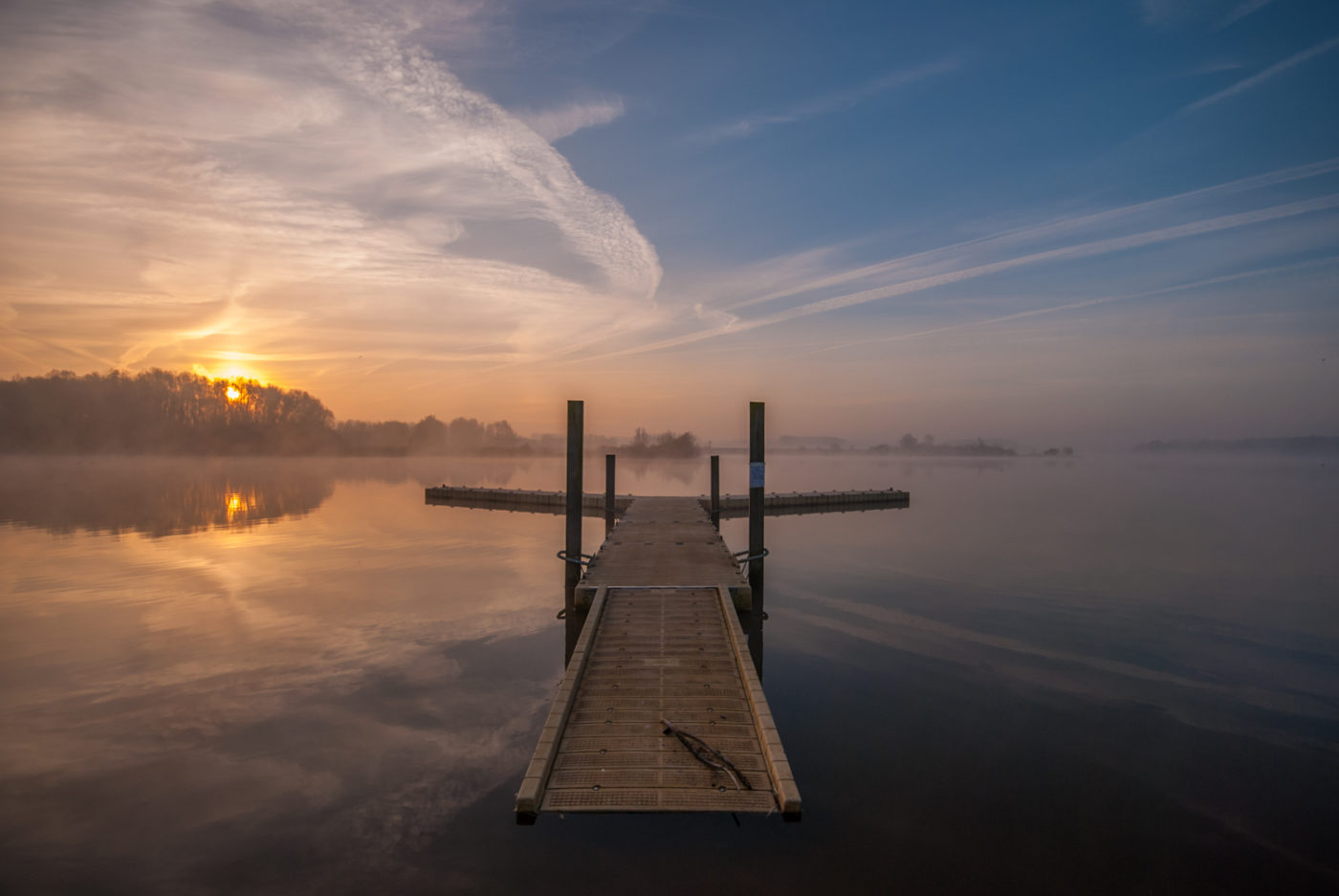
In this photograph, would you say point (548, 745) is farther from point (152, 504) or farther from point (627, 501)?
point (152, 504)

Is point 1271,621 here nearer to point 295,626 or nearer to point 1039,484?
point 295,626

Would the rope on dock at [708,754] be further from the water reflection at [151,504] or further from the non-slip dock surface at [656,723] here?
the water reflection at [151,504]

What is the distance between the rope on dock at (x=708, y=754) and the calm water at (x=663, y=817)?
0.55 metres

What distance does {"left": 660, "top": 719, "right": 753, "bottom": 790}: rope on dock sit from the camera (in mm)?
6057

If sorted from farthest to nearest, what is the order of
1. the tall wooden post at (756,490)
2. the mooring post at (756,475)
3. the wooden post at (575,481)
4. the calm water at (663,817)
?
the wooden post at (575,481)
the mooring post at (756,475)
the tall wooden post at (756,490)
the calm water at (663,817)

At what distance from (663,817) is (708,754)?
2.66 feet

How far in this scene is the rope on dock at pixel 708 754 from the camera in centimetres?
606

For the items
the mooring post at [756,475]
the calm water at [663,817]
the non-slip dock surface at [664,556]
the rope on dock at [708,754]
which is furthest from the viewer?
the mooring post at [756,475]

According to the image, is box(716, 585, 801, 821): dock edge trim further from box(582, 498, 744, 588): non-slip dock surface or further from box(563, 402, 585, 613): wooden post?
box(563, 402, 585, 613): wooden post

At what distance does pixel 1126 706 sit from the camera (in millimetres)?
9398

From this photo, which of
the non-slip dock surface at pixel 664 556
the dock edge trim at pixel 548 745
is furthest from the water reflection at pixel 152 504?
the dock edge trim at pixel 548 745

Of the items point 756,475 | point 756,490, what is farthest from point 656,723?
point 756,490

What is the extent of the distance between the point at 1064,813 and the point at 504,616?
10.8 m

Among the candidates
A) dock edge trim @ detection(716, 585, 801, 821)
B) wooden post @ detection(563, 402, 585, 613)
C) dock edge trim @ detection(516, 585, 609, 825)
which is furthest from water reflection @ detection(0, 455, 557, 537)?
dock edge trim @ detection(716, 585, 801, 821)
